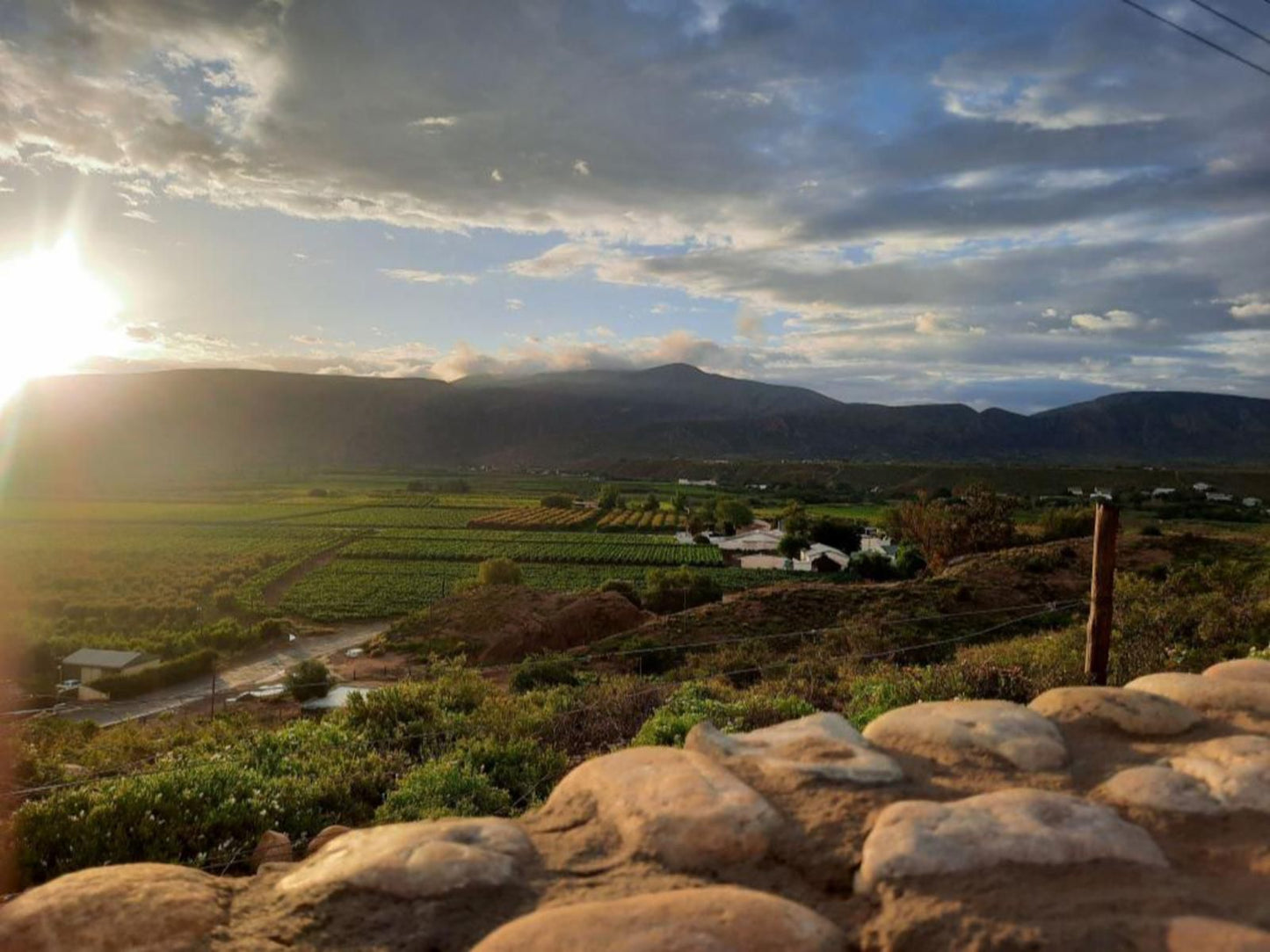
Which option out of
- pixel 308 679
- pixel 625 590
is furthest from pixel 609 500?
pixel 308 679

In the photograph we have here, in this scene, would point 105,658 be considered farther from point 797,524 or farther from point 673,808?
point 797,524

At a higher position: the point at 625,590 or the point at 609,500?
the point at 609,500

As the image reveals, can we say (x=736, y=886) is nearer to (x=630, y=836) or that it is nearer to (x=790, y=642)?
(x=630, y=836)

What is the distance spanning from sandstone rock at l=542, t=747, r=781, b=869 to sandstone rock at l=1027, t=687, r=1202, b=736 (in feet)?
4.26

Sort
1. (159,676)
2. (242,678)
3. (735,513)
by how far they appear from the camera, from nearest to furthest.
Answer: (159,676) → (242,678) → (735,513)

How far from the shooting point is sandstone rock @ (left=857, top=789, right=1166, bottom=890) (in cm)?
178

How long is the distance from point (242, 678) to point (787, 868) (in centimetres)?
3263

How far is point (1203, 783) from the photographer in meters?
2.15

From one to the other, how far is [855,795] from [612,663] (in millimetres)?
19415

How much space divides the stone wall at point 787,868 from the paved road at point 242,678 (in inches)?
824

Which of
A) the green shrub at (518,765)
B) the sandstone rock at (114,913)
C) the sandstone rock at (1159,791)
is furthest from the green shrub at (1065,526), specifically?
the sandstone rock at (114,913)

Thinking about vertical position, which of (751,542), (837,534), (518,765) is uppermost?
(518,765)

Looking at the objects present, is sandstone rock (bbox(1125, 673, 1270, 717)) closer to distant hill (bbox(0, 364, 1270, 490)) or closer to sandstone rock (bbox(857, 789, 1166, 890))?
sandstone rock (bbox(857, 789, 1166, 890))

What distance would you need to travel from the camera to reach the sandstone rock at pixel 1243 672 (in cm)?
315
